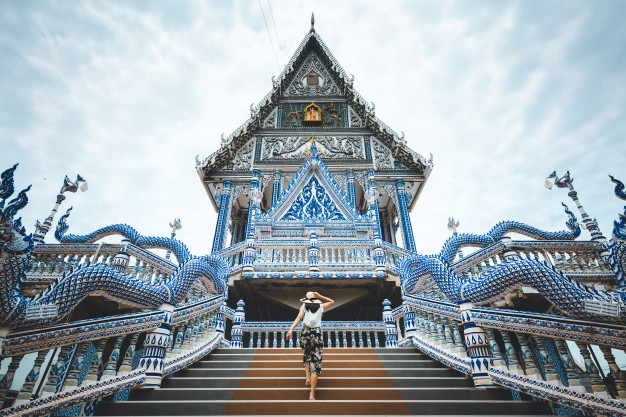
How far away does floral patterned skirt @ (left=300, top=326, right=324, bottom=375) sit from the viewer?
10.9 feet

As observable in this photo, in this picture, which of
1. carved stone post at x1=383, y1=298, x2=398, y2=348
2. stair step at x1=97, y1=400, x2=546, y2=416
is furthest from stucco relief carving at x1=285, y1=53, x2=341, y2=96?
stair step at x1=97, y1=400, x2=546, y2=416

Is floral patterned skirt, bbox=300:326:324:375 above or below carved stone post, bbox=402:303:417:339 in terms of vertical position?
below

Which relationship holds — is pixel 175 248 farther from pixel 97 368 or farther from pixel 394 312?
pixel 394 312

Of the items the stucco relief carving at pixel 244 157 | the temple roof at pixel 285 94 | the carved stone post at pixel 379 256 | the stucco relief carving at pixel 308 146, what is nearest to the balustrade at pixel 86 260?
the carved stone post at pixel 379 256

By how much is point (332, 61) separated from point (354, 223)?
1127 centimetres

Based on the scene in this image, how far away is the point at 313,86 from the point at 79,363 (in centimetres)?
1664

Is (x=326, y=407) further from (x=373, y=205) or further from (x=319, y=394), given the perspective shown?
(x=373, y=205)

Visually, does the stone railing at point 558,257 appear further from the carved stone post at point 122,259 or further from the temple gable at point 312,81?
the temple gable at point 312,81

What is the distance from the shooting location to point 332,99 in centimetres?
1628

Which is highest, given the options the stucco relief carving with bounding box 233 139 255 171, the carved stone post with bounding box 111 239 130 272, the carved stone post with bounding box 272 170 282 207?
the stucco relief carving with bounding box 233 139 255 171

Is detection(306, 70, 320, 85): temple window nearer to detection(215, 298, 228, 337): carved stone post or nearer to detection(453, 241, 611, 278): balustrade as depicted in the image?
detection(453, 241, 611, 278): balustrade

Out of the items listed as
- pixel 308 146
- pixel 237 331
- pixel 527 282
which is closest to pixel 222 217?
pixel 308 146

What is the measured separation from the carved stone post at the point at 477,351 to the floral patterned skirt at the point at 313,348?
5.61 feet

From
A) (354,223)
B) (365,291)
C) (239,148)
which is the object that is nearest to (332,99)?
(239,148)
